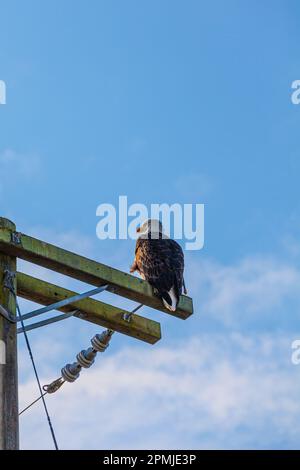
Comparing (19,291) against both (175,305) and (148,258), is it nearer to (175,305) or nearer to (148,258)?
(175,305)

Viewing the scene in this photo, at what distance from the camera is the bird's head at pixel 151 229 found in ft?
51.7

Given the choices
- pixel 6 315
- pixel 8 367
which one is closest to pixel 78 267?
pixel 6 315

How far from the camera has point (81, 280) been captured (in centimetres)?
1264

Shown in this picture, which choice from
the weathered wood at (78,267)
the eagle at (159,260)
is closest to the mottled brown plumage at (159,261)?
the eagle at (159,260)

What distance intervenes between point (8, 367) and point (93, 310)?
1.25m

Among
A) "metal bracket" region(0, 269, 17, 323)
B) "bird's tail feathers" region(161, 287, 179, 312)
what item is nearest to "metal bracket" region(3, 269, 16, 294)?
"metal bracket" region(0, 269, 17, 323)

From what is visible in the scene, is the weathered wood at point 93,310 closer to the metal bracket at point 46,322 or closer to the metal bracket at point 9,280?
the metal bracket at point 46,322

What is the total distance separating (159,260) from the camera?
14.9m

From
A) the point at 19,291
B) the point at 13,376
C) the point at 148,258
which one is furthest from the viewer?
the point at 148,258

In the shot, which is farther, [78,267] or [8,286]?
[78,267]

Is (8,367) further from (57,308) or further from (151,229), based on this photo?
(151,229)
